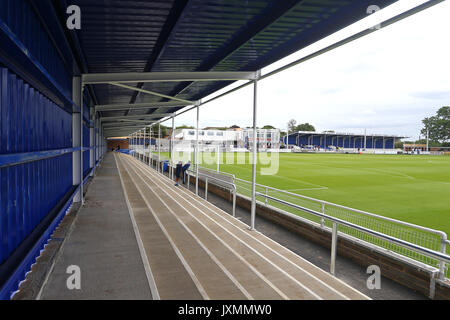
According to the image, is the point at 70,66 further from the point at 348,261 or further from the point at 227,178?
the point at 227,178

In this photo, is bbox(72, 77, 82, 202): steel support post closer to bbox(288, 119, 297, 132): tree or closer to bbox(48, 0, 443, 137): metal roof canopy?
bbox(48, 0, 443, 137): metal roof canopy

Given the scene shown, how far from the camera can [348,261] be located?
557 centimetres

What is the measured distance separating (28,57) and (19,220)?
1.64 m

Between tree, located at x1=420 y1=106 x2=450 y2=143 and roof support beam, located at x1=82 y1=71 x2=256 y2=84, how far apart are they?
124432mm

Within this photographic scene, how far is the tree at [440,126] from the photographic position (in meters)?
105

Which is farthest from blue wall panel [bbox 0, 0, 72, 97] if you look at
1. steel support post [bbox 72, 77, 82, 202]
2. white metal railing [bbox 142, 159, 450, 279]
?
white metal railing [bbox 142, 159, 450, 279]

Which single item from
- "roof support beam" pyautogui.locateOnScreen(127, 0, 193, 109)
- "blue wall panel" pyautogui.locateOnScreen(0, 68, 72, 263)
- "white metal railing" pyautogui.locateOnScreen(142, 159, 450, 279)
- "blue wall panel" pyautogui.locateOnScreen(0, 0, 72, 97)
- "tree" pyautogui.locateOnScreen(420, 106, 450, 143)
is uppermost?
"tree" pyautogui.locateOnScreen(420, 106, 450, 143)

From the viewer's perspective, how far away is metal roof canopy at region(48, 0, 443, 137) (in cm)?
370

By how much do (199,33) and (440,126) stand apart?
127868 millimetres

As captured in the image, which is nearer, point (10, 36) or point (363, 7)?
point (10, 36)

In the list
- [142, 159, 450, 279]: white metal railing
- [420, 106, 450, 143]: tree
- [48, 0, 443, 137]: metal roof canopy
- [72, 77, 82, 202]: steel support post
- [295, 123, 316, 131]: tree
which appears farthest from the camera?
[295, 123, 316, 131]: tree

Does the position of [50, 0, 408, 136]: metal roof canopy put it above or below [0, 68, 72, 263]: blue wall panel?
above
